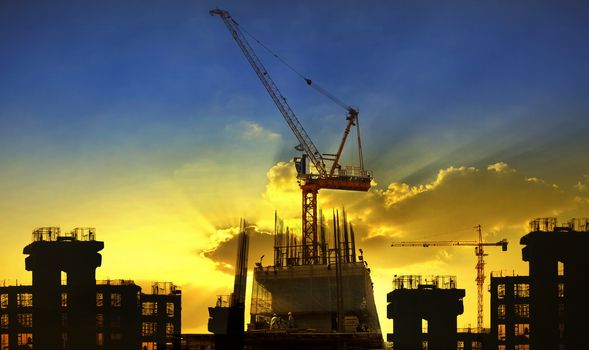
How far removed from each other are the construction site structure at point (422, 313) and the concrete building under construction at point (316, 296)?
12.7ft

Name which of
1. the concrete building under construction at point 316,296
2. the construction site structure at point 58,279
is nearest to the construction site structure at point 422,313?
the concrete building under construction at point 316,296

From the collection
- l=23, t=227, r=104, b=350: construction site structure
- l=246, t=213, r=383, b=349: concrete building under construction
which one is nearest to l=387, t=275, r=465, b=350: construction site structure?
l=246, t=213, r=383, b=349: concrete building under construction

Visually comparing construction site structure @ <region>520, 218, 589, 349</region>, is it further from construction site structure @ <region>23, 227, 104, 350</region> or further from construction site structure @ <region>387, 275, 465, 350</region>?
construction site structure @ <region>23, 227, 104, 350</region>

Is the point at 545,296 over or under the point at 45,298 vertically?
over

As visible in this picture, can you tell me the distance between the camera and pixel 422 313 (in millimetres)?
137000

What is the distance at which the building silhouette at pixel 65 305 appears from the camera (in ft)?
477

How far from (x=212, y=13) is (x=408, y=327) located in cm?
8593

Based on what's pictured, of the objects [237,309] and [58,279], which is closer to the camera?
[237,309]

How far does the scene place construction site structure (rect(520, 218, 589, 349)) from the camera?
13512cm

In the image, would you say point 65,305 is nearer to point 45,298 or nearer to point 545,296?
point 45,298

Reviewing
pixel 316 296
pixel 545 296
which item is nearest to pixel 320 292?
pixel 316 296

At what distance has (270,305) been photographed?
449ft

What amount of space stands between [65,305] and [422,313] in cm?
5161

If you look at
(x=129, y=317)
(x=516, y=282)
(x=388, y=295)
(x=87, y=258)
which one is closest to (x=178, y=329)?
(x=129, y=317)
